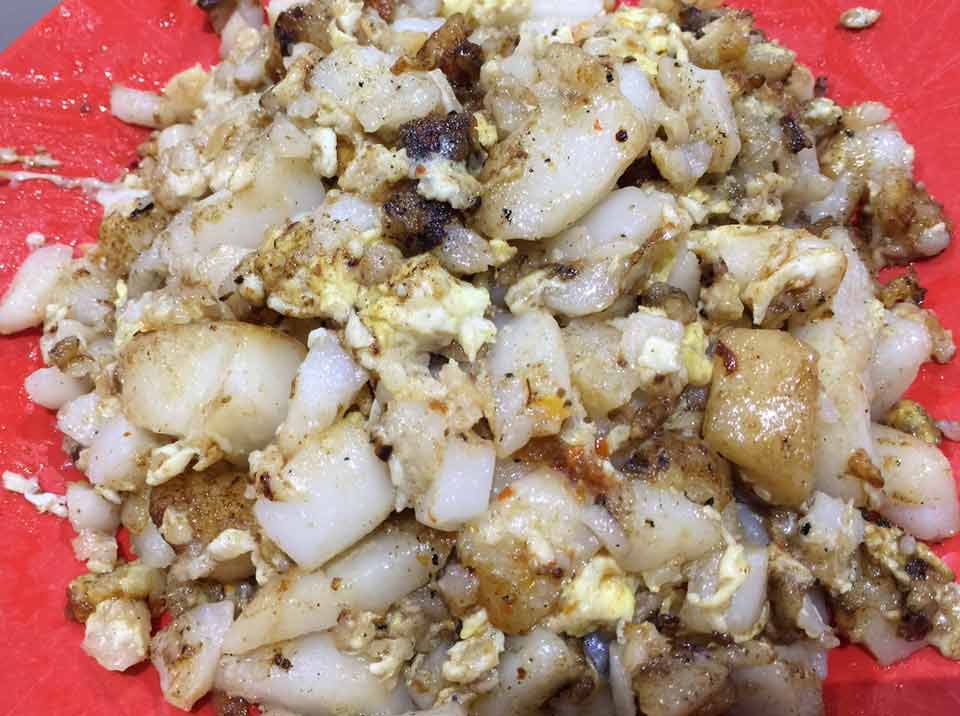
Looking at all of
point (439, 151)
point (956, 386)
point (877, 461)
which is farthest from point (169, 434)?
point (956, 386)

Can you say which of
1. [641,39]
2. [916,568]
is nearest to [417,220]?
[641,39]

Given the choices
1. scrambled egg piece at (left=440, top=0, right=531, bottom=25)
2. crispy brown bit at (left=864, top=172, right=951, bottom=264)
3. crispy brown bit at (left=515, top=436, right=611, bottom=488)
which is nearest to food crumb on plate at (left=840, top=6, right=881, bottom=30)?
crispy brown bit at (left=864, top=172, right=951, bottom=264)

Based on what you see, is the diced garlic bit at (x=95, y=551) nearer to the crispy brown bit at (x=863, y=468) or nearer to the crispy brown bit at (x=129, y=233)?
the crispy brown bit at (x=129, y=233)

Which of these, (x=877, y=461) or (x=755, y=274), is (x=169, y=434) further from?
(x=877, y=461)

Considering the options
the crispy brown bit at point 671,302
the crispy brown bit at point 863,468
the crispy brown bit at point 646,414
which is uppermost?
the crispy brown bit at point 671,302

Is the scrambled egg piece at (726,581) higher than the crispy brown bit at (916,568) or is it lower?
higher

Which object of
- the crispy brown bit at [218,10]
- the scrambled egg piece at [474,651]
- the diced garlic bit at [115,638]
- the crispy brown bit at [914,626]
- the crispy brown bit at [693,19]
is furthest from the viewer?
the crispy brown bit at [218,10]

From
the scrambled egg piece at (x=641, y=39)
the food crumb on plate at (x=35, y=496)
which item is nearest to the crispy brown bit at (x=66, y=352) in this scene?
the food crumb on plate at (x=35, y=496)
